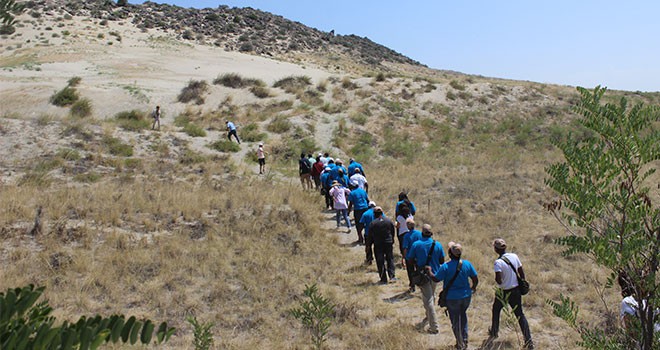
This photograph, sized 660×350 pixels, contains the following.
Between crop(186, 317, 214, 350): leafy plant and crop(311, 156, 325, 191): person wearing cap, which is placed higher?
crop(186, 317, 214, 350): leafy plant

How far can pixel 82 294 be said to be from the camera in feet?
26.6

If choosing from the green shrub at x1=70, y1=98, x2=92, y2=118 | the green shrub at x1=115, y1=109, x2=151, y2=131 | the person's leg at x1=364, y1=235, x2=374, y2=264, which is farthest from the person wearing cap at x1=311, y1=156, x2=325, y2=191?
the green shrub at x1=70, y1=98, x2=92, y2=118

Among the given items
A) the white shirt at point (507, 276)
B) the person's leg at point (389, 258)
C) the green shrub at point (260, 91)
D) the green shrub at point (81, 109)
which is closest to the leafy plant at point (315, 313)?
the white shirt at point (507, 276)

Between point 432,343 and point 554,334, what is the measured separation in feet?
6.78

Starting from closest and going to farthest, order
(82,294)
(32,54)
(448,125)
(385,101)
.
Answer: (82,294) → (448,125) → (385,101) → (32,54)

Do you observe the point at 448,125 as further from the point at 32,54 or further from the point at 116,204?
the point at 32,54

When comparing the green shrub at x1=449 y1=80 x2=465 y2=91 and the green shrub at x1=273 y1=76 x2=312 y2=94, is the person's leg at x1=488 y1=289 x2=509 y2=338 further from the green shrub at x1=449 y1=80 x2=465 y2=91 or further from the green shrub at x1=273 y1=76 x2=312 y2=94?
the green shrub at x1=449 y1=80 x2=465 y2=91

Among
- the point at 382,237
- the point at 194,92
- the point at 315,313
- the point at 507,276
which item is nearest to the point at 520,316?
the point at 507,276

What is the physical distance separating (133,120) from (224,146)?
238 inches

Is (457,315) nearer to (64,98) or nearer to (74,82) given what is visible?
(64,98)

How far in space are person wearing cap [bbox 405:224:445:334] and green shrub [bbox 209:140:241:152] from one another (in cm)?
1681

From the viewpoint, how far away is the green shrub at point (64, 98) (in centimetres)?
2691

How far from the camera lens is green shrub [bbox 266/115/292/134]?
89.9ft

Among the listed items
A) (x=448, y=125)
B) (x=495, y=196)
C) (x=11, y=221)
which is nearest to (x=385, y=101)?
(x=448, y=125)
